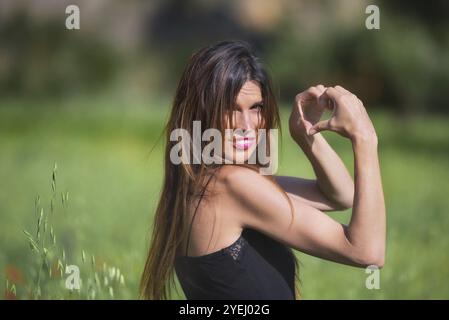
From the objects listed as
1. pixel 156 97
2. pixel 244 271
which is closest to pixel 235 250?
pixel 244 271

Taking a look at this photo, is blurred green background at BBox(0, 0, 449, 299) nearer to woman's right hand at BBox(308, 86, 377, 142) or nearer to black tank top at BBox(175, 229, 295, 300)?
black tank top at BBox(175, 229, 295, 300)

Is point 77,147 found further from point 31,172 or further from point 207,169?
point 207,169

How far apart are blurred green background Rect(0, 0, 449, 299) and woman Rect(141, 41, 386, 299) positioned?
2.62 metres

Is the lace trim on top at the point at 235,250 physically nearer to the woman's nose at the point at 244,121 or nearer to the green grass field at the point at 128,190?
the woman's nose at the point at 244,121

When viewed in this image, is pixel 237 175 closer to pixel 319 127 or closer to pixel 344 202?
pixel 319 127

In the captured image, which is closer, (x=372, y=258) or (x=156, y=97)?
(x=372, y=258)

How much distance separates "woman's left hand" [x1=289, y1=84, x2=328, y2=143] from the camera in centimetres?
205

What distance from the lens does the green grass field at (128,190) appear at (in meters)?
4.37

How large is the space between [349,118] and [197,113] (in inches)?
15.6

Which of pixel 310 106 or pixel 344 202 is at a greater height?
pixel 310 106

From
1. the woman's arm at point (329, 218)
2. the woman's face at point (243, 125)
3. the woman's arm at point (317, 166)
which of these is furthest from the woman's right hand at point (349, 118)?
the woman's face at point (243, 125)

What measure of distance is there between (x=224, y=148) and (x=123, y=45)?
12.0 metres

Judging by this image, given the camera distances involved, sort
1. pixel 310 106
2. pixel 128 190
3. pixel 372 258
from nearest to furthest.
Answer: pixel 372 258 → pixel 310 106 → pixel 128 190

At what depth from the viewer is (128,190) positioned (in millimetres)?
7426
